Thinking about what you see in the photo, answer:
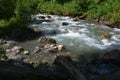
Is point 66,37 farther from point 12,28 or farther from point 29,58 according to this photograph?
point 29,58

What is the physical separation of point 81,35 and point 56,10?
37.8 feet

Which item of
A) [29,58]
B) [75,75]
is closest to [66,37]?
[29,58]

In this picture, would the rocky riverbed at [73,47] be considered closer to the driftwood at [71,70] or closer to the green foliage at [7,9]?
the driftwood at [71,70]

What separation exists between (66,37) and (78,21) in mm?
6166

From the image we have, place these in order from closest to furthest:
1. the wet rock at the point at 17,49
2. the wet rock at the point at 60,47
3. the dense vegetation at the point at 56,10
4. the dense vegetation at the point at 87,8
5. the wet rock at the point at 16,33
Answer: 1. the wet rock at the point at 17,49
2. the wet rock at the point at 60,47
3. the wet rock at the point at 16,33
4. the dense vegetation at the point at 56,10
5. the dense vegetation at the point at 87,8

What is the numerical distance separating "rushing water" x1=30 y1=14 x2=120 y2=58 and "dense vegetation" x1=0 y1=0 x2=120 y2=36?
171cm

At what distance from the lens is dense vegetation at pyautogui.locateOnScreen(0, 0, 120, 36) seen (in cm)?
1962

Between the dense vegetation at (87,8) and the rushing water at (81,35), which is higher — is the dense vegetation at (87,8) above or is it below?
above

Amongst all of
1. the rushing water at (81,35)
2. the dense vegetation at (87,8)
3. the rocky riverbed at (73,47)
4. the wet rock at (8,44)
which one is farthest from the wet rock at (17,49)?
the dense vegetation at (87,8)

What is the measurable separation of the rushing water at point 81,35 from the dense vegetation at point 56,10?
1709 millimetres

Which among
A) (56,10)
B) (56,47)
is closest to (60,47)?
(56,47)

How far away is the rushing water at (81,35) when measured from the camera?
16.5m

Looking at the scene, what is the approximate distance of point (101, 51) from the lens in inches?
617

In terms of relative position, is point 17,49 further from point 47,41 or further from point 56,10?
point 56,10
